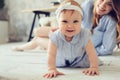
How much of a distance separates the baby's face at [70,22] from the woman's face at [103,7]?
0.64 meters

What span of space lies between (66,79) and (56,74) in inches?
3.5

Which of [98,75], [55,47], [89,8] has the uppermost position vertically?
[89,8]

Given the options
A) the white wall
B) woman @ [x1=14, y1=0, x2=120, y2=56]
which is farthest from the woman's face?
the white wall

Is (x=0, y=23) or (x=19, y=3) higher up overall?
(x=19, y=3)

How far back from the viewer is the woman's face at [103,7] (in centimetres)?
180

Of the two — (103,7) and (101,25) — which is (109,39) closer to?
(101,25)

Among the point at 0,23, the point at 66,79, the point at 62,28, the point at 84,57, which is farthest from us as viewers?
the point at 0,23

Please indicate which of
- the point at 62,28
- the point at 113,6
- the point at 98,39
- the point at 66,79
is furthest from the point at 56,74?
the point at 98,39

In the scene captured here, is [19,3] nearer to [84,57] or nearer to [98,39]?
[98,39]

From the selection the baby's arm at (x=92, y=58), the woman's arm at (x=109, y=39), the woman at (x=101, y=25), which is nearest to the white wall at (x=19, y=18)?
the woman at (x=101, y=25)

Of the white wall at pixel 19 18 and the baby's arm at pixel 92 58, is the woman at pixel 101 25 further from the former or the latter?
the white wall at pixel 19 18

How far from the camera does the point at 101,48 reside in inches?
79.5

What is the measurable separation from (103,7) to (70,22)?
70 cm

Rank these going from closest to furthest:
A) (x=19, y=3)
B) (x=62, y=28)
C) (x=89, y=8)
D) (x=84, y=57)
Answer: (x=62, y=28)
(x=84, y=57)
(x=89, y=8)
(x=19, y=3)
